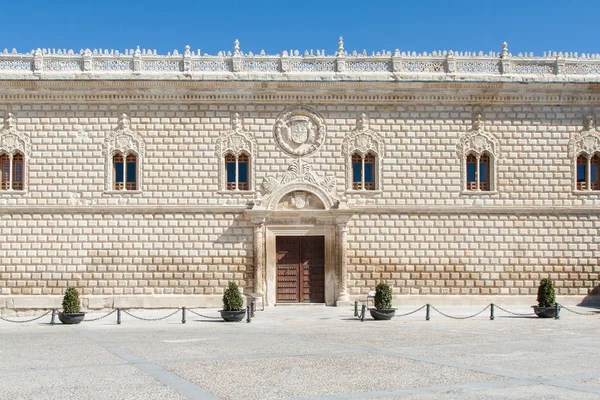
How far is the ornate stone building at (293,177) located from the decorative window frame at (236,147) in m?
0.05

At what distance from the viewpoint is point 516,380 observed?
10.3 m

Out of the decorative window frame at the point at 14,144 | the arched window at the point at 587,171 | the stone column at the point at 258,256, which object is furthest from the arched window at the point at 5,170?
the arched window at the point at 587,171

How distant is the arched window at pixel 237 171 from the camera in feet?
79.4

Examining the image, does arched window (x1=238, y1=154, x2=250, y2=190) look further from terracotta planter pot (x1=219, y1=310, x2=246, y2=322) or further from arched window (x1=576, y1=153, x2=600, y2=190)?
arched window (x1=576, y1=153, x2=600, y2=190)

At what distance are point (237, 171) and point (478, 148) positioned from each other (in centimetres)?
778

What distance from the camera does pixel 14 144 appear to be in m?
23.8

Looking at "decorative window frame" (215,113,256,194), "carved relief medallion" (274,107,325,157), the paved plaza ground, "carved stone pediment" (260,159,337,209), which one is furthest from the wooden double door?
the paved plaza ground

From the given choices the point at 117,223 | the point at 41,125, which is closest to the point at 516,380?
the point at 117,223

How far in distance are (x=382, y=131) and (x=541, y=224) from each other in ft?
19.4

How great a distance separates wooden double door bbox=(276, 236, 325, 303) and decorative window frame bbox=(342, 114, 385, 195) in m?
2.29

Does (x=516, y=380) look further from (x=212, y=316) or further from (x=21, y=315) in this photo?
(x=21, y=315)

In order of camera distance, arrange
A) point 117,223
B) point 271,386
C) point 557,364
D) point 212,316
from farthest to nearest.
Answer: point 117,223, point 212,316, point 557,364, point 271,386

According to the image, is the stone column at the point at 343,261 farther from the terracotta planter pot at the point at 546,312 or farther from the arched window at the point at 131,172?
the arched window at the point at 131,172

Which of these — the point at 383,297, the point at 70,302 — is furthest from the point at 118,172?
the point at 383,297
